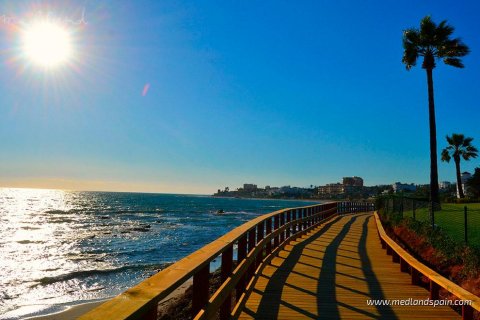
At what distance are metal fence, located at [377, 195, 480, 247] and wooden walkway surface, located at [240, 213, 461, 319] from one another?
9.15 feet

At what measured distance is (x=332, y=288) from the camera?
24.2ft

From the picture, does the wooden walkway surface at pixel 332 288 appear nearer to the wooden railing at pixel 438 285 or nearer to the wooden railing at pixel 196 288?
the wooden railing at pixel 438 285

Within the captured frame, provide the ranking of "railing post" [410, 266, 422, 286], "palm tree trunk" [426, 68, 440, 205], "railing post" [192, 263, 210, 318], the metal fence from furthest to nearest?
"palm tree trunk" [426, 68, 440, 205], the metal fence, "railing post" [410, 266, 422, 286], "railing post" [192, 263, 210, 318]

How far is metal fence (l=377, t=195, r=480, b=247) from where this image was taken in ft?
40.7

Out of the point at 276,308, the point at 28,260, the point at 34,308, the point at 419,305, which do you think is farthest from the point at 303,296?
the point at 28,260

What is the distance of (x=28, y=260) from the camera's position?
2389 cm

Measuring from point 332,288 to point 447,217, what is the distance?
16804mm

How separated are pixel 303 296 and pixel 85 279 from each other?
14.5 metres

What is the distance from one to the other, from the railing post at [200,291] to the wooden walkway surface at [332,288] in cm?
218

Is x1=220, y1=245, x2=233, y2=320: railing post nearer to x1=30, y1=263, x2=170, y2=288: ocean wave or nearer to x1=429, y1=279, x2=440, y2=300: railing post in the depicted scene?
x1=429, y1=279, x2=440, y2=300: railing post

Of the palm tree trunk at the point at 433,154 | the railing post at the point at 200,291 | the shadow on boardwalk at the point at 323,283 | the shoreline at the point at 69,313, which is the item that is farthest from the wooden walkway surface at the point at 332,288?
the palm tree trunk at the point at 433,154

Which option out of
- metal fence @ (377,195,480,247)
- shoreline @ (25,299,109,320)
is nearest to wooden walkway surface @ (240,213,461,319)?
metal fence @ (377,195,480,247)

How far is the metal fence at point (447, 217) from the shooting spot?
12391 millimetres

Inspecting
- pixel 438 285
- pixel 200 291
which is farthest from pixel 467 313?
pixel 200 291
